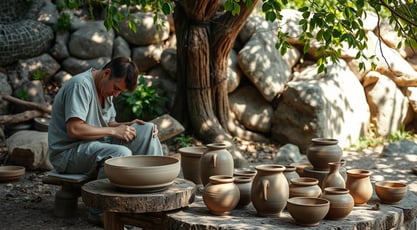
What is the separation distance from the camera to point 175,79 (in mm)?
9039

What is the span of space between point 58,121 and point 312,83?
4577 millimetres

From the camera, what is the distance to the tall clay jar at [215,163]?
4027 mm

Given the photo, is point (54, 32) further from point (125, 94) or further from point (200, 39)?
point (200, 39)

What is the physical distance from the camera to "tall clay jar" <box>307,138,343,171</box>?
408 centimetres

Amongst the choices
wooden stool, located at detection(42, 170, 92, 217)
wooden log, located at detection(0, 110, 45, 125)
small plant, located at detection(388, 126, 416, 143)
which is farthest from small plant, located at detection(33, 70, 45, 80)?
small plant, located at detection(388, 126, 416, 143)

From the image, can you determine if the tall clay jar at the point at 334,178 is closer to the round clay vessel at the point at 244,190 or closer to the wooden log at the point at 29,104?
the round clay vessel at the point at 244,190

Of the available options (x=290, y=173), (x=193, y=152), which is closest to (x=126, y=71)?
(x=193, y=152)

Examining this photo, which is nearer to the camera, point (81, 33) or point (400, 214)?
point (400, 214)

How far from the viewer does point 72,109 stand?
459 cm

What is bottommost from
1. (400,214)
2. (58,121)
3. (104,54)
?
(400,214)

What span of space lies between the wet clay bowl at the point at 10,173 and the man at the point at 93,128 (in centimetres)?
179

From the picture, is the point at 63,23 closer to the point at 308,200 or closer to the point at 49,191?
the point at 49,191

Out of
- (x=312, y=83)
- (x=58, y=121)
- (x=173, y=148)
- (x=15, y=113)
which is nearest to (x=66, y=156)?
(x=58, y=121)

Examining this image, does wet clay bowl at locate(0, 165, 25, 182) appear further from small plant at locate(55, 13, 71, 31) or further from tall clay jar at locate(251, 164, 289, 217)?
tall clay jar at locate(251, 164, 289, 217)
